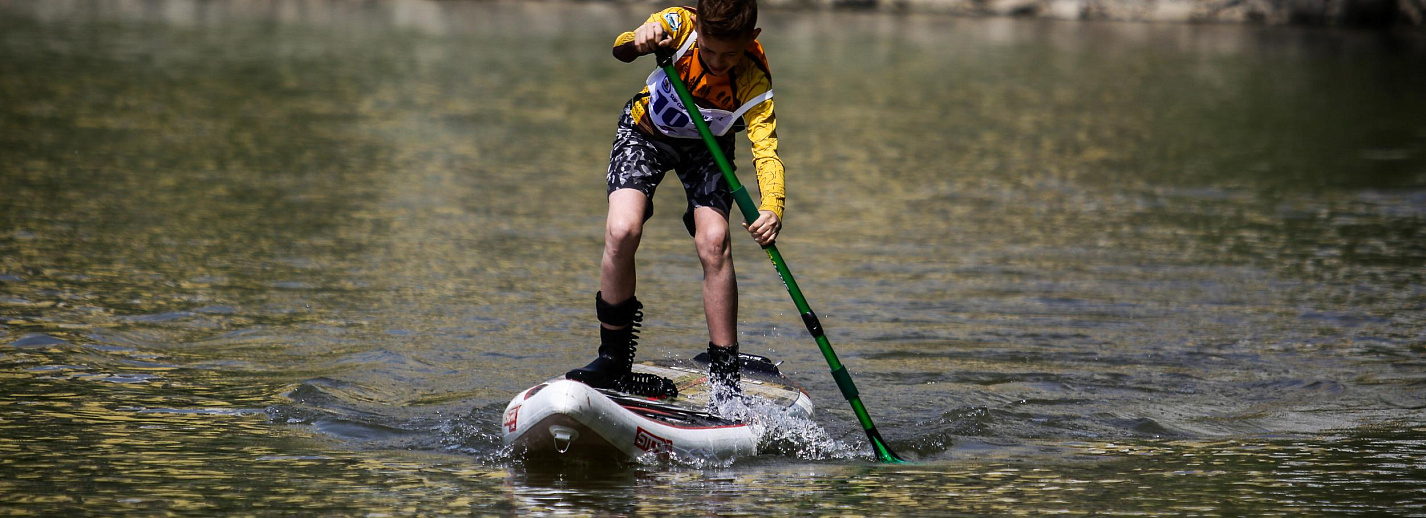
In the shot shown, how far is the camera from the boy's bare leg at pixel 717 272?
260 inches

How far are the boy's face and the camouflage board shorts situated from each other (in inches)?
15.5

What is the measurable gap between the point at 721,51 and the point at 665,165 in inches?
26.6

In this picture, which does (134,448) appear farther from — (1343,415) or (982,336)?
(1343,415)

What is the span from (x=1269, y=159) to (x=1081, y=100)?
21.9 feet

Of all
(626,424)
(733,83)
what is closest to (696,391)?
(626,424)

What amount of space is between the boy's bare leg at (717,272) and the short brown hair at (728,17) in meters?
0.83

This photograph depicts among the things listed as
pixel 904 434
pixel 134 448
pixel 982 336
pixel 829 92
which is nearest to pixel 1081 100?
pixel 829 92

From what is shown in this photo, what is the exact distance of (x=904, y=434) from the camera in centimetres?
714

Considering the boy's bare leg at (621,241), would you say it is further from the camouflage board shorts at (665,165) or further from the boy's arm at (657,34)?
the boy's arm at (657,34)

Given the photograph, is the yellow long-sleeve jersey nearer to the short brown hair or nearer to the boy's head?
the boy's head

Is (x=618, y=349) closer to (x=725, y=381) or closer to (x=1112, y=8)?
(x=725, y=381)

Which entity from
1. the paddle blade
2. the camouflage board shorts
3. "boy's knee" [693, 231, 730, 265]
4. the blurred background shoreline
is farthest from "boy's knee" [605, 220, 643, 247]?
the blurred background shoreline

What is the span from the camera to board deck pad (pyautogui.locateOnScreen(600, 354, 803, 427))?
6641 millimetres

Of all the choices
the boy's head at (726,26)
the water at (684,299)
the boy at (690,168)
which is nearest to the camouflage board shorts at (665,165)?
the boy at (690,168)
